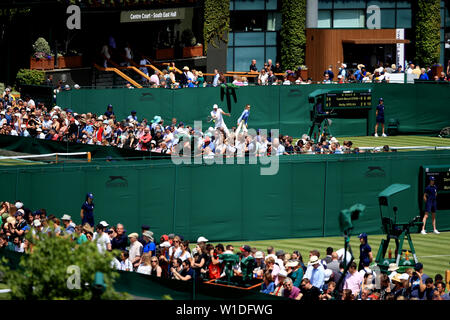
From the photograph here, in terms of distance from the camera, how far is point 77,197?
24.1 m

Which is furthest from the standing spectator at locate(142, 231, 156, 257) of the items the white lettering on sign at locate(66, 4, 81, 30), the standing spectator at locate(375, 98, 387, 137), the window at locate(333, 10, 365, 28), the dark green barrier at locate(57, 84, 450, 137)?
the window at locate(333, 10, 365, 28)

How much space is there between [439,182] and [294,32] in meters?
28.2

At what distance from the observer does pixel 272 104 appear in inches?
1633

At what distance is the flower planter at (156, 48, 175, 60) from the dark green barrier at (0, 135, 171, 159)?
66.4 ft

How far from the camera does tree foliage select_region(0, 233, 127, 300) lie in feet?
33.3

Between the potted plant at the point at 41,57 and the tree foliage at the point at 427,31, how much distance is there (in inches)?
938

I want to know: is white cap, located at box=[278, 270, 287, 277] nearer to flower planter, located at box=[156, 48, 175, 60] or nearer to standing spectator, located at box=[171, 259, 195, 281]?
standing spectator, located at box=[171, 259, 195, 281]

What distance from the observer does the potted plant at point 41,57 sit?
45406 mm

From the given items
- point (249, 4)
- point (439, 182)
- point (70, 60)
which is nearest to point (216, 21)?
point (249, 4)

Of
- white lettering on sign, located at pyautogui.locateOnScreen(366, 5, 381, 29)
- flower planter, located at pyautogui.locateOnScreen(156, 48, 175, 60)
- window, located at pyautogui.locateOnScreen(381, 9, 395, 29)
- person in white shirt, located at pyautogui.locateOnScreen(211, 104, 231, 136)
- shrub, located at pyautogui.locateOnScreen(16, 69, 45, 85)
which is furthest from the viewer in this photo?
window, located at pyautogui.locateOnScreen(381, 9, 395, 29)

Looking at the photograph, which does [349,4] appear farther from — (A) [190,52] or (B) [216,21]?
(A) [190,52]

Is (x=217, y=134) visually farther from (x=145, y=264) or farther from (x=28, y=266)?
(x=28, y=266)

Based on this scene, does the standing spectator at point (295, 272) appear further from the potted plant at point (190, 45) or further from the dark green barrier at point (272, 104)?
the potted plant at point (190, 45)

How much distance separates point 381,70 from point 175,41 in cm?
1427
